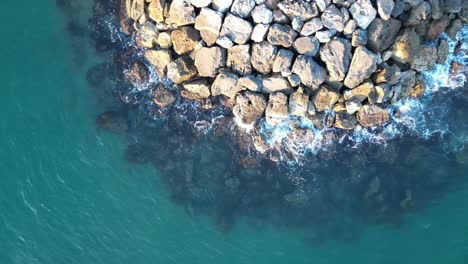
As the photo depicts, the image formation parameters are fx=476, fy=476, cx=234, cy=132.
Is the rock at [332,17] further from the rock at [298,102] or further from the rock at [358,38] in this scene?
the rock at [298,102]

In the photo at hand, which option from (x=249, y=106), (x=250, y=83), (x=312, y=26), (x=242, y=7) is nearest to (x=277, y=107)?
(x=249, y=106)

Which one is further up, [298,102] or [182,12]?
[182,12]

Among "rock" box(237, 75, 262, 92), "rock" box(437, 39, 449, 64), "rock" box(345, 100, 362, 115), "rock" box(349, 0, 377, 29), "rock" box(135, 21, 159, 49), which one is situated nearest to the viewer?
"rock" box(349, 0, 377, 29)

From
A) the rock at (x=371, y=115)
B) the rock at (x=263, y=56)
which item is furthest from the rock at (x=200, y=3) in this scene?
the rock at (x=371, y=115)

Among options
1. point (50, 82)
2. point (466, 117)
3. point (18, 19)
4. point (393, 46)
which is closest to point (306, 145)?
point (393, 46)

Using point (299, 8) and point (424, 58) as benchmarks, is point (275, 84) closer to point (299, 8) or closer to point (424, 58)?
point (299, 8)

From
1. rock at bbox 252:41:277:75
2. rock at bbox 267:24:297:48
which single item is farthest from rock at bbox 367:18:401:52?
rock at bbox 252:41:277:75

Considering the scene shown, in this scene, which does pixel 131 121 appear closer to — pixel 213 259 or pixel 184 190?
pixel 184 190

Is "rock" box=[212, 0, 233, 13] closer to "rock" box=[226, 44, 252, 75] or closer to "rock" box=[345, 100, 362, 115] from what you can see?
"rock" box=[226, 44, 252, 75]
